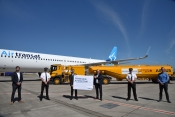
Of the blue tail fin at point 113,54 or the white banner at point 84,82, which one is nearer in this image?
the white banner at point 84,82

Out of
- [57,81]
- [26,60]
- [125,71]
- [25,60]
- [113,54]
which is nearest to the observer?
[57,81]

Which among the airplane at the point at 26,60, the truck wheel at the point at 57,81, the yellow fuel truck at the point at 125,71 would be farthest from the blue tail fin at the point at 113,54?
the truck wheel at the point at 57,81

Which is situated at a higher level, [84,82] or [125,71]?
[125,71]

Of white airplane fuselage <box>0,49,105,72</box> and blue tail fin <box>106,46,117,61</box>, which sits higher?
blue tail fin <box>106,46,117,61</box>

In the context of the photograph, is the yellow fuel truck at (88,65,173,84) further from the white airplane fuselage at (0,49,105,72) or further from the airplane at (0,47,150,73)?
the white airplane fuselage at (0,49,105,72)

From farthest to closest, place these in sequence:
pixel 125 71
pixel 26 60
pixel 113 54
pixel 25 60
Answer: pixel 113 54 → pixel 26 60 → pixel 25 60 → pixel 125 71

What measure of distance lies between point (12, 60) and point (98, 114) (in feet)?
67.0

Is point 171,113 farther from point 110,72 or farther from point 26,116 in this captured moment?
point 110,72

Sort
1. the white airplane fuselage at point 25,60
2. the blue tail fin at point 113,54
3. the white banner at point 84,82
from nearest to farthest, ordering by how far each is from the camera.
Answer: the white banner at point 84,82
the white airplane fuselage at point 25,60
the blue tail fin at point 113,54

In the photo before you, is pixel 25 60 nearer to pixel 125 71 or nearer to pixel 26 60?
pixel 26 60

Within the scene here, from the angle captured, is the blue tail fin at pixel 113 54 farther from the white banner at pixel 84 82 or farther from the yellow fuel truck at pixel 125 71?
the white banner at pixel 84 82

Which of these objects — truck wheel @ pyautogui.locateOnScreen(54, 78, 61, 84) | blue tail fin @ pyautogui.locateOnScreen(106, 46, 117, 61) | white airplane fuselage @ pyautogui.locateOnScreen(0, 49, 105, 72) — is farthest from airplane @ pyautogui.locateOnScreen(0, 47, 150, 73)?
blue tail fin @ pyautogui.locateOnScreen(106, 46, 117, 61)

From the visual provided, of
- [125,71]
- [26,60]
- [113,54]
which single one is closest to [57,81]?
[26,60]

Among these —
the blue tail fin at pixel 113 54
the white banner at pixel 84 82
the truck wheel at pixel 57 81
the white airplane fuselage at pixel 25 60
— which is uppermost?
the blue tail fin at pixel 113 54
